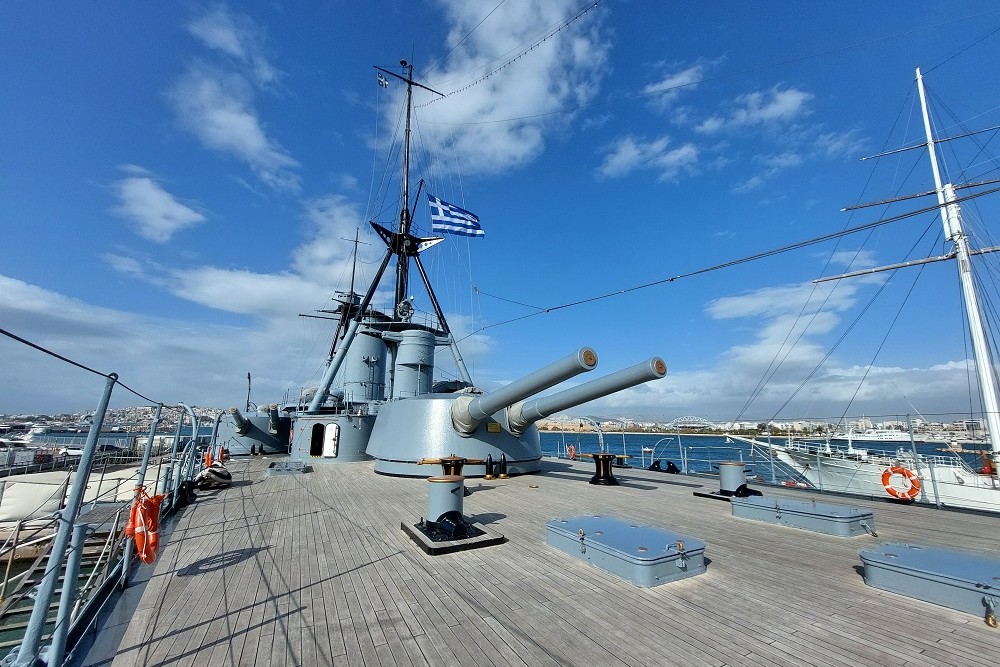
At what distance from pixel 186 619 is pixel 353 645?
1.38m

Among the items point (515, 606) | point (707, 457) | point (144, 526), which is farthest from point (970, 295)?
point (707, 457)

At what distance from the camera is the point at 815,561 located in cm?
431

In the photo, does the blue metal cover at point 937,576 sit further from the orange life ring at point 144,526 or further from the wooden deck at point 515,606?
the orange life ring at point 144,526

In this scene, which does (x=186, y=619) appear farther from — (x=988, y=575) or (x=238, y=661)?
(x=988, y=575)

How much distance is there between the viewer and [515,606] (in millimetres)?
3330

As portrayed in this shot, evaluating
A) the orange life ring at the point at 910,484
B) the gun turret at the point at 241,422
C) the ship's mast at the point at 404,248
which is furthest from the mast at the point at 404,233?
the orange life ring at the point at 910,484

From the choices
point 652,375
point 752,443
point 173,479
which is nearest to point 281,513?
point 173,479

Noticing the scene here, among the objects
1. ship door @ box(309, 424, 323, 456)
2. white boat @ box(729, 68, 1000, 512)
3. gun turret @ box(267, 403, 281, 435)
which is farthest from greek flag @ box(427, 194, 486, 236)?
gun turret @ box(267, 403, 281, 435)

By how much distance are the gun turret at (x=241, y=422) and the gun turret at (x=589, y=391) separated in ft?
51.6

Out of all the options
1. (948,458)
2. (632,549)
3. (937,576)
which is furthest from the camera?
(948,458)

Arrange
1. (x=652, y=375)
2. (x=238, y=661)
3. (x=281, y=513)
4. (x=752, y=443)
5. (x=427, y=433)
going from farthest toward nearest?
1. (x=752, y=443)
2. (x=427, y=433)
3. (x=281, y=513)
4. (x=652, y=375)
5. (x=238, y=661)

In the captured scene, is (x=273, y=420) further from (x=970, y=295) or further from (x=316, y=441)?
(x=970, y=295)

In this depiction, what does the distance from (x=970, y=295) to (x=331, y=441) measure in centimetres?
1970

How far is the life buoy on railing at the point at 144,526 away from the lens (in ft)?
12.1
